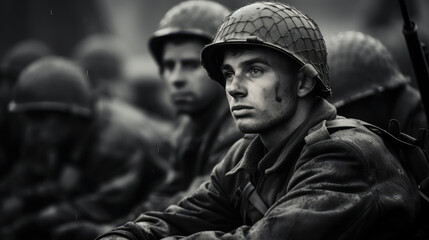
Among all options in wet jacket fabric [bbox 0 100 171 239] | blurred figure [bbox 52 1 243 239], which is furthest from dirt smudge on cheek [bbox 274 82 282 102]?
wet jacket fabric [bbox 0 100 171 239]

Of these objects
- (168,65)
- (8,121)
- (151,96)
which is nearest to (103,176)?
(168,65)

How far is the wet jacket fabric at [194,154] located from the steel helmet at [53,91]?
1451 millimetres

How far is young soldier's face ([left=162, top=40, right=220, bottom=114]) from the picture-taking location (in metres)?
6.91

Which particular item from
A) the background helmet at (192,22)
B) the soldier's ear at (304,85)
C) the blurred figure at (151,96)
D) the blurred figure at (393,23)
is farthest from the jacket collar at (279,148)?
the blurred figure at (151,96)

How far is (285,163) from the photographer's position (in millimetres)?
4012

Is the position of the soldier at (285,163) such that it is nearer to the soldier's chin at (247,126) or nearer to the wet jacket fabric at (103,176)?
the soldier's chin at (247,126)

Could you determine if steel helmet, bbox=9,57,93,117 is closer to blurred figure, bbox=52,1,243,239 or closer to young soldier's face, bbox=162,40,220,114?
→ blurred figure, bbox=52,1,243,239

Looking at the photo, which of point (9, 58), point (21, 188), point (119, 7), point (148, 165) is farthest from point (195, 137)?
point (119, 7)

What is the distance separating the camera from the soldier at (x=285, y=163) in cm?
360

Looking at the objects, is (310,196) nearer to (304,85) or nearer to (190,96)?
(304,85)

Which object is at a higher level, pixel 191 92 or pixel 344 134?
pixel 344 134

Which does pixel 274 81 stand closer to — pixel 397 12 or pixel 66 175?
pixel 66 175

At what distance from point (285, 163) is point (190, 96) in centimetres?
298

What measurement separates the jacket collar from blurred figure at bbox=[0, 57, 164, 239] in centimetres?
404
